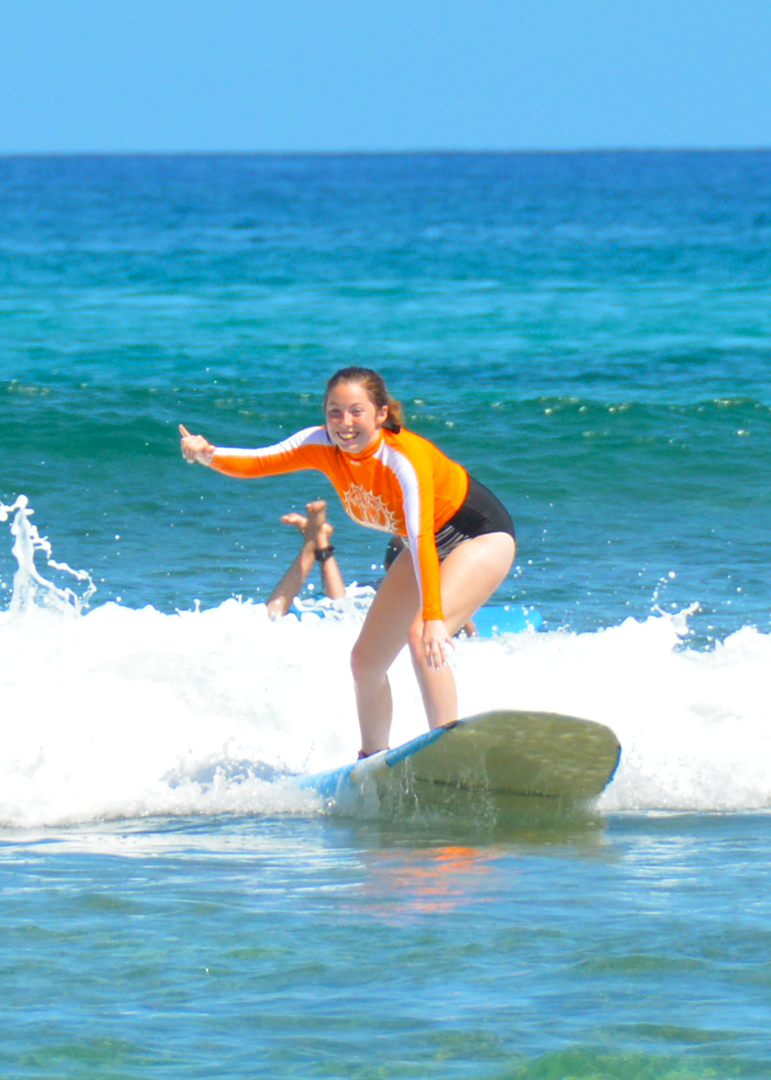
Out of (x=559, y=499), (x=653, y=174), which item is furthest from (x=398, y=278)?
(x=653, y=174)

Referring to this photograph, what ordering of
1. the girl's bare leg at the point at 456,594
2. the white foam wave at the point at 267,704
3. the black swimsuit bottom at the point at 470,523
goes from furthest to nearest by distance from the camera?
the white foam wave at the point at 267,704
the black swimsuit bottom at the point at 470,523
the girl's bare leg at the point at 456,594

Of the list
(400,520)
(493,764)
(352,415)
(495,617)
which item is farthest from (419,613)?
(495,617)

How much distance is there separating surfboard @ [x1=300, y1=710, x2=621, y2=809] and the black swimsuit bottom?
72 cm

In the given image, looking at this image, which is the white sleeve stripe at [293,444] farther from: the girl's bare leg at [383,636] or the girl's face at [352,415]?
the girl's bare leg at [383,636]

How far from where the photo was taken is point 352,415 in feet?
16.7

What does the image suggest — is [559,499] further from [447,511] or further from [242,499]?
[447,511]

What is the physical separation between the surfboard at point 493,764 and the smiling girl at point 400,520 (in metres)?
0.15

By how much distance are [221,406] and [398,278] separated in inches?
591

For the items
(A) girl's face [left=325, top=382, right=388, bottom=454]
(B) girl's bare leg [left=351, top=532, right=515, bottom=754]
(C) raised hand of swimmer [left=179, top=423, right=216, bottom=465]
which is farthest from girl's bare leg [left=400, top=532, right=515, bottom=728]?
(C) raised hand of swimmer [left=179, top=423, right=216, bottom=465]

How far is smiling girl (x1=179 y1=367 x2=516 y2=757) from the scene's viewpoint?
511 centimetres

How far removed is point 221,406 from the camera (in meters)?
17.3

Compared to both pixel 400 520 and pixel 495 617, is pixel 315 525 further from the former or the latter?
pixel 400 520

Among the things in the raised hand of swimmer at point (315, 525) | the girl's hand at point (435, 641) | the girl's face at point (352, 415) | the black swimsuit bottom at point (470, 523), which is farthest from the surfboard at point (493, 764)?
the raised hand of swimmer at point (315, 525)

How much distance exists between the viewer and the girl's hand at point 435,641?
4957mm
